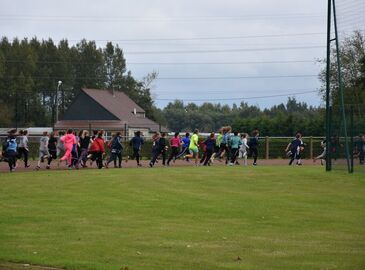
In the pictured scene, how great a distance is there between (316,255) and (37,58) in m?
91.4

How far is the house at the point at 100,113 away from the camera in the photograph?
82.0 metres

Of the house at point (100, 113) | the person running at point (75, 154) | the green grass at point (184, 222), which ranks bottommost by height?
the green grass at point (184, 222)

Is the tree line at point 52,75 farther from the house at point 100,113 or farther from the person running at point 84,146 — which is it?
the person running at point 84,146

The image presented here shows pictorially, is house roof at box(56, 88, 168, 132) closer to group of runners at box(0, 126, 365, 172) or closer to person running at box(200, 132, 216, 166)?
group of runners at box(0, 126, 365, 172)

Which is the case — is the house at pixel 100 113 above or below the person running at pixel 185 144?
above

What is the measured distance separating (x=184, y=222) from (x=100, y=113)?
70.7 m

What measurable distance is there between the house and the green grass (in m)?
58.5

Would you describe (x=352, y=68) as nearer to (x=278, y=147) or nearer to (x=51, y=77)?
(x=278, y=147)

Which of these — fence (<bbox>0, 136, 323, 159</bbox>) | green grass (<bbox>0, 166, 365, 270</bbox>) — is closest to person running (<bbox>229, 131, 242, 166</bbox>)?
green grass (<bbox>0, 166, 365, 270</bbox>)

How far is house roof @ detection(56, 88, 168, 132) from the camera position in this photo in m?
81.9

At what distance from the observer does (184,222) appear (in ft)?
44.7

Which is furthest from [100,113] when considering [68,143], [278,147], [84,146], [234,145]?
[68,143]

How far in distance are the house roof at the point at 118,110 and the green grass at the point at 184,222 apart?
58.4 meters

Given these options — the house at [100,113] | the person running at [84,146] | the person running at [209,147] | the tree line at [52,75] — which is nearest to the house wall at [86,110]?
the house at [100,113]
